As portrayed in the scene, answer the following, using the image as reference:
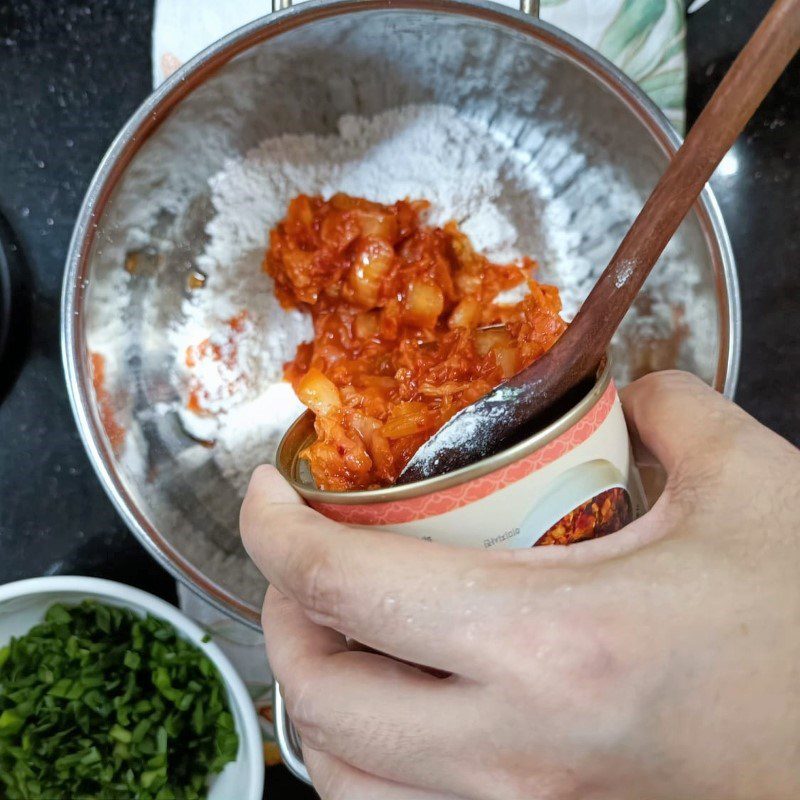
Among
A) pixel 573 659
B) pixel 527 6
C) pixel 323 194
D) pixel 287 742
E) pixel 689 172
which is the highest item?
pixel 527 6

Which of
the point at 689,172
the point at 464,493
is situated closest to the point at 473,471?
the point at 464,493

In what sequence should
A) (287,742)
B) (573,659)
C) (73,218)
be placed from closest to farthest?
(573,659) → (287,742) → (73,218)

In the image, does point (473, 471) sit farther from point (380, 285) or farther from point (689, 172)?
point (380, 285)

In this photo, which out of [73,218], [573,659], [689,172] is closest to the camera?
[573,659]

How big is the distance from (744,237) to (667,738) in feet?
2.52

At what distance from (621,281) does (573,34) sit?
0.54 m

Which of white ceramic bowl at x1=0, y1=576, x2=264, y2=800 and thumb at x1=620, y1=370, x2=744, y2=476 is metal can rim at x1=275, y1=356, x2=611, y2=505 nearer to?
thumb at x1=620, y1=370, x2=744, y2=476

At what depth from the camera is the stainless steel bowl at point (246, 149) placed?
0.74 m

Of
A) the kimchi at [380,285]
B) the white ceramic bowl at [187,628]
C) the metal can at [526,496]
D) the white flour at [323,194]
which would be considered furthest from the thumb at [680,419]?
the white ceramic bowl at [187,628]

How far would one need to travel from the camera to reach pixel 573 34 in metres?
0.90

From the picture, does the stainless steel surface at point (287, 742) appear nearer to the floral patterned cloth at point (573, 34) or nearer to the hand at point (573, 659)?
the floral patterned cloth at point (573, 34)

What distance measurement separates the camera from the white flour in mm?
868

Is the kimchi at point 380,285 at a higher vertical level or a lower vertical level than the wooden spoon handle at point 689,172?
lower

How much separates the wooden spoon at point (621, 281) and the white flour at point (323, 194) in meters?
0.35
